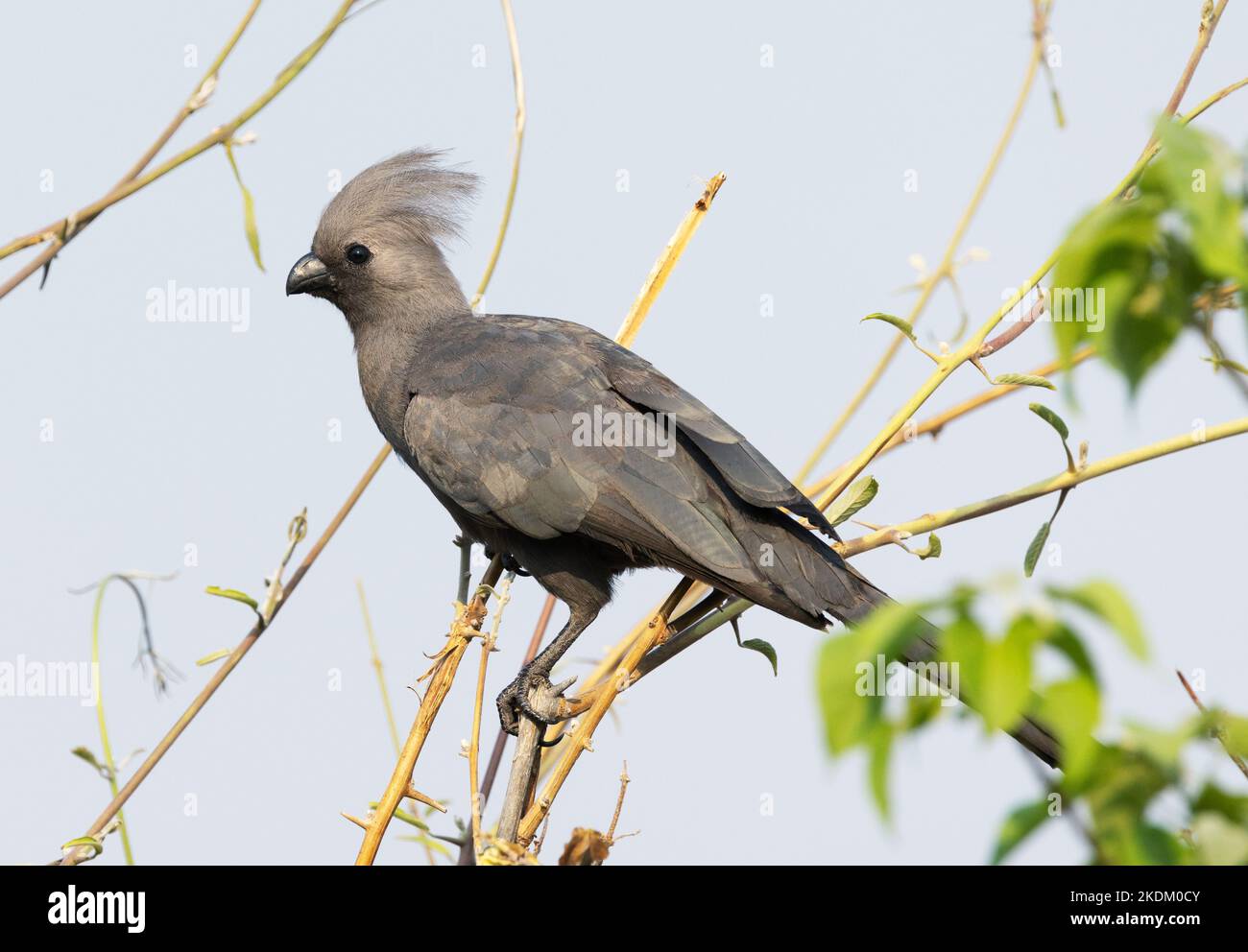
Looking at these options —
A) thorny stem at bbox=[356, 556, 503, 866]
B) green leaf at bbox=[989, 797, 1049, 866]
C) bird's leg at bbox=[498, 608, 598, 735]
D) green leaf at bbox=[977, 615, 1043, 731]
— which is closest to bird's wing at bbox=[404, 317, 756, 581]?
bird's leg at bbox=[498, 608, 598, 735]

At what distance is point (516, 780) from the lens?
3.02m

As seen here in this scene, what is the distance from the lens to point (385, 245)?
231 inches

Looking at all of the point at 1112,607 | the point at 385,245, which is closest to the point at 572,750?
the point at 1112,607

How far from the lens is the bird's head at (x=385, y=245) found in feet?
19.1

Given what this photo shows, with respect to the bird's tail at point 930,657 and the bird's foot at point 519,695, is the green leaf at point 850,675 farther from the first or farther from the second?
the bird's foot at point 519,695

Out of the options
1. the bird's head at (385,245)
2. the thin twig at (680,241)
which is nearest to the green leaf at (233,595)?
the thin twig at (680,241)

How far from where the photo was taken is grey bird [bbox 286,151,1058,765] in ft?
13.7

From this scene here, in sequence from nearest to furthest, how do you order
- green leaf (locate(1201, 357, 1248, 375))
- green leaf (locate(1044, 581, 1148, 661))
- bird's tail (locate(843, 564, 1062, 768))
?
green leaf (locate(1044, 581, 1148, 661)), green leaf (locate(1201, 357, 1248, 375)), bird's tail (locate(843, 564, 1062, 768))

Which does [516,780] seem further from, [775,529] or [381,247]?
[381,247]

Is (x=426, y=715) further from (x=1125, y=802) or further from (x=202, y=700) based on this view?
(x=1125, y=802)

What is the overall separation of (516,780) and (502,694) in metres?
1.77

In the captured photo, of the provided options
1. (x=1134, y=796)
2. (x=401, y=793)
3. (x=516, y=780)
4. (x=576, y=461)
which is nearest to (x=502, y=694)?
(x=576, y=461)

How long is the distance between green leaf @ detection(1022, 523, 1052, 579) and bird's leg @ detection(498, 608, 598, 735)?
196 centimetres

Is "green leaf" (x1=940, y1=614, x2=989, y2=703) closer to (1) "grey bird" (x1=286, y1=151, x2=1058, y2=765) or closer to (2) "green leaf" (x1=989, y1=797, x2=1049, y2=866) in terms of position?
(2) "green leaf" (x1=989, y1=797, x2=1049, y2=866)
